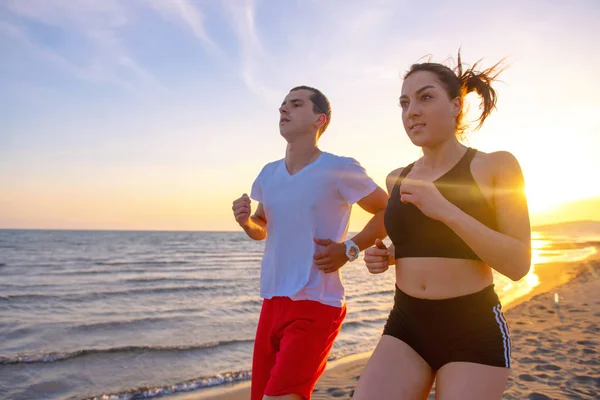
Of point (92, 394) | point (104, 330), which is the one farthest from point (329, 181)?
point (104, 330)

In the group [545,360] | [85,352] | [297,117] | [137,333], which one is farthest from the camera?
[137,333]

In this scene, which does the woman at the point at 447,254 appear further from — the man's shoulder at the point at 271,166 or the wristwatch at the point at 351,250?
the man's shoulder at the point at 271,166

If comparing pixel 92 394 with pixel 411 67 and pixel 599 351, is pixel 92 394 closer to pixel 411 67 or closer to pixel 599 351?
pixel 411 67

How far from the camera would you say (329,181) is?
3256 millimetres

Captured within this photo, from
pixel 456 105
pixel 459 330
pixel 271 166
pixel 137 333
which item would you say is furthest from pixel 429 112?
pixel 137 333

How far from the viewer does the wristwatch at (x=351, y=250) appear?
3.12 metres

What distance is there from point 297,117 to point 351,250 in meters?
1.08

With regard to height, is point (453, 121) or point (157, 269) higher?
point (453, 121)

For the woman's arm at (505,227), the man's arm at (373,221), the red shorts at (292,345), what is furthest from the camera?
the man's arm at (373,221)

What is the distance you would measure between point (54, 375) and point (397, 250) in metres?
6.69

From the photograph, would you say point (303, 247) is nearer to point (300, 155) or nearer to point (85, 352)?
point (300, 155)

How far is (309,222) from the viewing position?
3205 mm

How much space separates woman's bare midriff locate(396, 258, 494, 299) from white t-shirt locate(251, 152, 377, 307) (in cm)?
78

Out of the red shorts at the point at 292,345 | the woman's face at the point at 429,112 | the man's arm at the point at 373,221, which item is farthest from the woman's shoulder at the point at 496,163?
the red shorts at the point at 292,345
